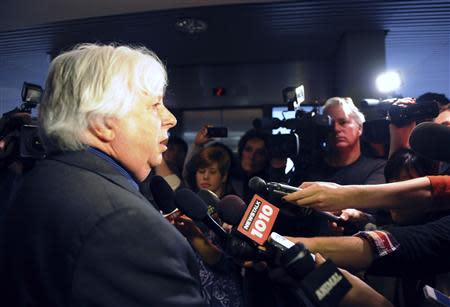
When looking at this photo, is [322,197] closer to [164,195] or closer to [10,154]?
[164,195]

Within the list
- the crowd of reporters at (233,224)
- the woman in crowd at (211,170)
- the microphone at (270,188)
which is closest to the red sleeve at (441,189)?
the crowd of reporters at (233,224)

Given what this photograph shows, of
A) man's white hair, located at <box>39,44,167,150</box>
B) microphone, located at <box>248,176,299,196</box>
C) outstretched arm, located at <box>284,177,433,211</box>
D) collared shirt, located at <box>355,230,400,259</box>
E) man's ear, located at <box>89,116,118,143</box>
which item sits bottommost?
collared shirt, located at <box>355,230,400,259</box>

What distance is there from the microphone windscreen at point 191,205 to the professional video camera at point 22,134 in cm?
80

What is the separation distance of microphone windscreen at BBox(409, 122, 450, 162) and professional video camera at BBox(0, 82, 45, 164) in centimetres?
130

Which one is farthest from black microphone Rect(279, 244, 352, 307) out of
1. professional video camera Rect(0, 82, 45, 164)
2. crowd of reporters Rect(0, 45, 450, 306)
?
professional video camera Rect(0, 82, 45, 164)

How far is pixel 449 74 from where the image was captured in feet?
19.6

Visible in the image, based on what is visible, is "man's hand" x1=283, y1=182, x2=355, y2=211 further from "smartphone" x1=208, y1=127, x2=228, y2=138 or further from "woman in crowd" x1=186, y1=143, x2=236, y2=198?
"smartphone" x1=208, y1=127, x2=228, y2=138

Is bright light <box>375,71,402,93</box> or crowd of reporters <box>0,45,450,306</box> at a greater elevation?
bright light <box>375,71,402,93</box>

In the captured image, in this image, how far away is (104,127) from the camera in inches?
30.8

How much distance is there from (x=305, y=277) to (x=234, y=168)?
5.16 ft

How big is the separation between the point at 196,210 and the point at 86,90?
0.38m

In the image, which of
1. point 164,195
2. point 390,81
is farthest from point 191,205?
point 390,81

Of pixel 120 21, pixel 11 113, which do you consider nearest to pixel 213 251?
pixel 11 113

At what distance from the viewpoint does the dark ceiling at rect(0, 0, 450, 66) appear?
342cm
